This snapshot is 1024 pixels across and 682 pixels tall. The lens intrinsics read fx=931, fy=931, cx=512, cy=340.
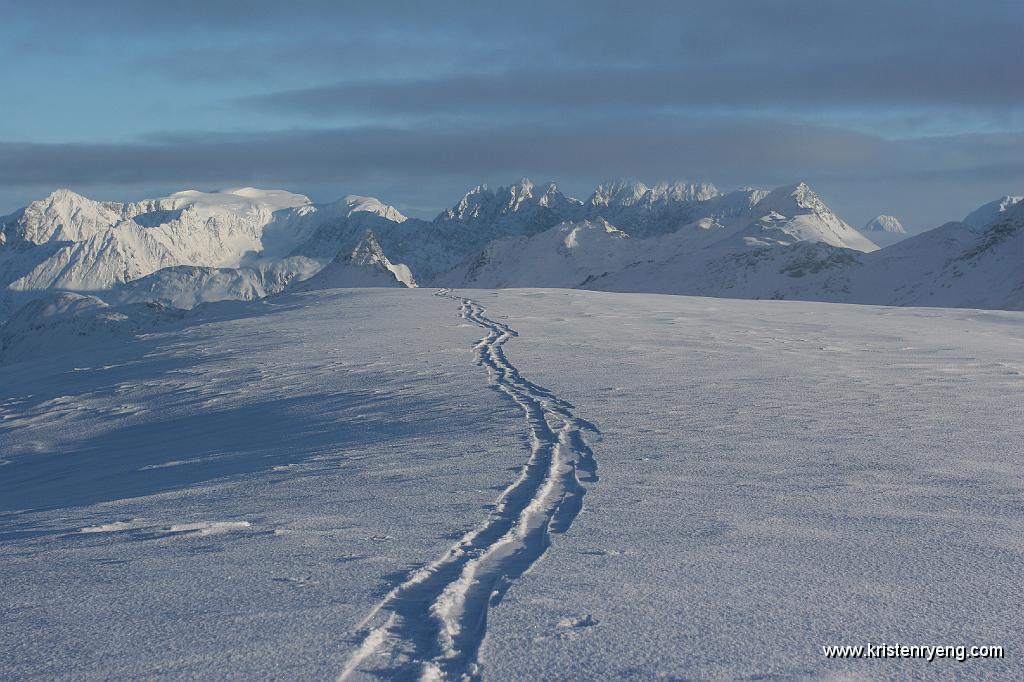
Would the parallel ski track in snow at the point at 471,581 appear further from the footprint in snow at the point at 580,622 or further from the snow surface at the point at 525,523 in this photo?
the footprint in snow at the point at 580,622

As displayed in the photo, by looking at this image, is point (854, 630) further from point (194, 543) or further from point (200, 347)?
point (200, 347)

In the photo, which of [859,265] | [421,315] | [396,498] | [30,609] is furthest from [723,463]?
[859,265]

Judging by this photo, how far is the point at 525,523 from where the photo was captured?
800 cm

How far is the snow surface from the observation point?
213 inches

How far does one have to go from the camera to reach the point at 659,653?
5.24 m

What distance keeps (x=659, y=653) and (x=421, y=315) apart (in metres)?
31.7

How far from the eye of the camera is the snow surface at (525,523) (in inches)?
213

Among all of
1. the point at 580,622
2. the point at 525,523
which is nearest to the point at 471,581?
the point at 580,622

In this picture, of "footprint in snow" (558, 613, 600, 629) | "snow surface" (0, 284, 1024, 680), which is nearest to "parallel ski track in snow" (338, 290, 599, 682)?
"snow surface" (0, 284, 1024, 680)

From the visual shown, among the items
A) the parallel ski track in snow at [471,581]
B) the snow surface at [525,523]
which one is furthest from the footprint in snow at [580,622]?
the parallel ski track in snow at [471,581]

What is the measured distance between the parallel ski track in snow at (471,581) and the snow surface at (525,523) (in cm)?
2

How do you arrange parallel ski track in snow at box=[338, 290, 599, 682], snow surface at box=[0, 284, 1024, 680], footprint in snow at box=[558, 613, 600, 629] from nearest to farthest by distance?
parallel ski track in snow at box=[338, 290, 599, 682] → snow surface at box=[0, 284, 1024, 680] → footprint in snow at box=[558, 613, 600, 629]

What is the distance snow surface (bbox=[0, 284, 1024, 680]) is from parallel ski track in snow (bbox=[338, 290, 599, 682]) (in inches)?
1.0

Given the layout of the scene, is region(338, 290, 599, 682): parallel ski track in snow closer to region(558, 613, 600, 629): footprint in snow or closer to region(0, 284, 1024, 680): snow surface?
region(0, 284, 1024, 680): snow surface
